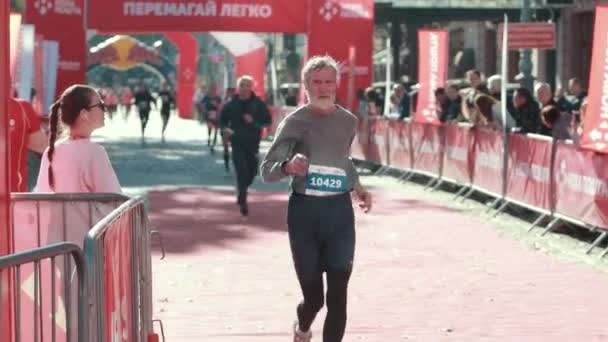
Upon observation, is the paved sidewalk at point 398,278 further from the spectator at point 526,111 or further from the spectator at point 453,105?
the spectator at point 453,105

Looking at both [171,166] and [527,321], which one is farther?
[171,166]

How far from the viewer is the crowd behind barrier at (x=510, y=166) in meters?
14.9

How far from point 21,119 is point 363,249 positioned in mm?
4688

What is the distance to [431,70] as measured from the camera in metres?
24.0

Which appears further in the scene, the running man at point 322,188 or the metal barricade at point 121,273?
the running man at point 322,188

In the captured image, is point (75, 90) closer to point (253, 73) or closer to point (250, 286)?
point (250, 286)

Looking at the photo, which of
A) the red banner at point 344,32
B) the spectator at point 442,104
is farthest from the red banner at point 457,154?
the red banner at point 344,32

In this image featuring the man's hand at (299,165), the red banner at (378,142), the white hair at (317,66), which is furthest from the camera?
the red banner at (378,142)

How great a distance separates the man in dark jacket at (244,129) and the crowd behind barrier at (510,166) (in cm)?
294

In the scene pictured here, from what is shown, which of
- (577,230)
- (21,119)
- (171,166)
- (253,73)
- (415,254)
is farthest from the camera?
(253,73)

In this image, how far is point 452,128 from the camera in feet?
72.5

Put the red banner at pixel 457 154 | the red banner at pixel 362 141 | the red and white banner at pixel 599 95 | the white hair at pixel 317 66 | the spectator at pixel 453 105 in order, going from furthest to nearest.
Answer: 1. the red banner at pixel 362 141
2. the spectator at pixel 453 105
3. the red banner at pixel 457 154
4. the red and white banner at pixel 599 95
5. the white hair at pixel 317 66

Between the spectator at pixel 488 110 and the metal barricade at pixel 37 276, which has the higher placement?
the metal barricade at pixel 37 276

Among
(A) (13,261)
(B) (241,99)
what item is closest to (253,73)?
(B) (241,99)
